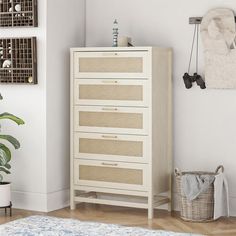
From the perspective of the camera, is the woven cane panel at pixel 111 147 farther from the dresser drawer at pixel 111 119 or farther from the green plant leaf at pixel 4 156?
the green plant leaf at pixel 4 156

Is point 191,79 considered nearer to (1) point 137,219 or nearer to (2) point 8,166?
(1) point 137,219

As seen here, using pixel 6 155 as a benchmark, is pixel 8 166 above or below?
below

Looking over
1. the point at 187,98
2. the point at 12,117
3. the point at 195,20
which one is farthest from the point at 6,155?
the point at 195,20

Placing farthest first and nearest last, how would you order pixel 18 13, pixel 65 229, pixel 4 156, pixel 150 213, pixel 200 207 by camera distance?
pixel 18 13, pixel 4 156, pixel 150 213, pixel 200 207, pixel 65 229

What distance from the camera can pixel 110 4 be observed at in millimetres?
6352

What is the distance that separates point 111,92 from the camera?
19.4 feet

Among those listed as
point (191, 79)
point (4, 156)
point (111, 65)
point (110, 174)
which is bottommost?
point (110, 174)

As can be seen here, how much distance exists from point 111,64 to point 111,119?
0.48 metres

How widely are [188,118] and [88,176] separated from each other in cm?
102

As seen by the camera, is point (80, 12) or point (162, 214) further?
point (80, 12)

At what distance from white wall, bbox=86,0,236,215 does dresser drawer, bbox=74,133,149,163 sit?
1.47 feet

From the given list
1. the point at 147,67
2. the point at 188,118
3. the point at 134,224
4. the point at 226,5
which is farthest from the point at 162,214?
the point at 226,5

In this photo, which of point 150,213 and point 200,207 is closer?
point 200,207

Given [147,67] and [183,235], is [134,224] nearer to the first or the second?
[183,235]
